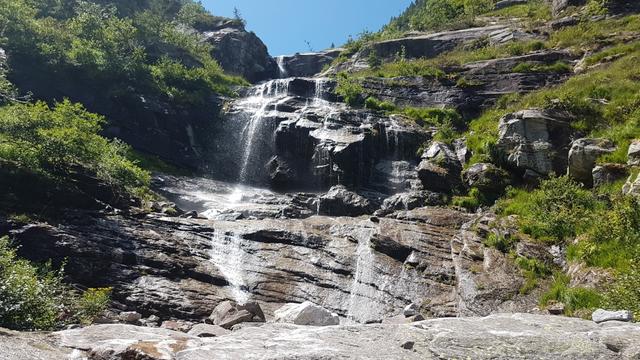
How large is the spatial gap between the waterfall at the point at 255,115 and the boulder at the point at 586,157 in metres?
19.8

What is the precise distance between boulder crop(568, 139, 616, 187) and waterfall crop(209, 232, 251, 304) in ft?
47.7

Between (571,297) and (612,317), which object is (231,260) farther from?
(612,317)

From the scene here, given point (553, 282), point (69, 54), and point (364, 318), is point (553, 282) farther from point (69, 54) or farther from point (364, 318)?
point (69, 54)

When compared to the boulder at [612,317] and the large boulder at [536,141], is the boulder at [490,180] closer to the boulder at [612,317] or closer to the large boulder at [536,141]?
the large boulder at [536,141]

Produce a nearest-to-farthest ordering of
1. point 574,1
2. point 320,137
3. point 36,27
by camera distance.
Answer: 1. point 320,137
2. point 36,27
3. point 574,1

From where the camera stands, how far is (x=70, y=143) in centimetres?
2025

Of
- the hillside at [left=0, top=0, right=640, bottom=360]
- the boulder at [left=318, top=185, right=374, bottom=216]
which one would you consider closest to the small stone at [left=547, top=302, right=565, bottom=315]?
the hillside at [left=0, top=0, right=640, bottom=360]

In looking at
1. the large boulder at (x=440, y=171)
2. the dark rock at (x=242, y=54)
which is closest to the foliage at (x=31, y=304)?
the large boulder at (x=440, y=171)

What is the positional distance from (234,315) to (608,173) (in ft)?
50.5

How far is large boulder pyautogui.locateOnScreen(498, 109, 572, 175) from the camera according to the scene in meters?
22.3

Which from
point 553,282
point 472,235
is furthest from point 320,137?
point 553,282

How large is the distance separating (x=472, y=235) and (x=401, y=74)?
24.5 meters

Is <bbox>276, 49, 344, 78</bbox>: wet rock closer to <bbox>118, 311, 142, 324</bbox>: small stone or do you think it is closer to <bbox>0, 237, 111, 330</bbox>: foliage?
<bbox>118, 311, 142, 324</bbox>: small stone

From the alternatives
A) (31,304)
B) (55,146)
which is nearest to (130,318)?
(31,304)
